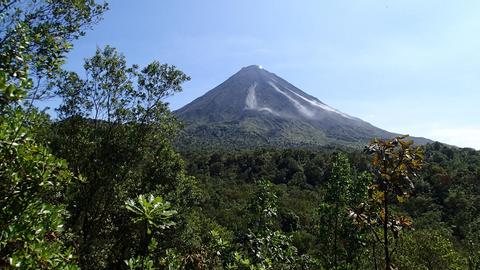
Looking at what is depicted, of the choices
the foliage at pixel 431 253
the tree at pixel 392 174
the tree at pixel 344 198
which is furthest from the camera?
the foliage at pixel 431 253

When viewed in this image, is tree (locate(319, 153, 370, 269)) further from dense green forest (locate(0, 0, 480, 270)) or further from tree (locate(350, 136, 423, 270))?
tree (locate(350, 136, 423, 270))

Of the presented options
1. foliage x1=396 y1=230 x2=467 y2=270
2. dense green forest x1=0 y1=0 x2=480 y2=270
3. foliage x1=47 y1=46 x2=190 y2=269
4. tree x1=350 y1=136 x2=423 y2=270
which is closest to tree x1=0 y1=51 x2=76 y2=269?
dense green forest x1=0 y1=0 x2=480 y2=270

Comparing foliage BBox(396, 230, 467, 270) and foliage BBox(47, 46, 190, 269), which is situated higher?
foliage BBox(47, 46, 190, 269)

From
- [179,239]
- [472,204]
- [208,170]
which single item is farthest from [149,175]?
[208,170]

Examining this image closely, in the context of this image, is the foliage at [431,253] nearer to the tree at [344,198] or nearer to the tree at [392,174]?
the tree at [344,198]

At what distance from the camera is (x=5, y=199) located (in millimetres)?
4312

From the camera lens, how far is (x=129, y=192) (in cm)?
1758

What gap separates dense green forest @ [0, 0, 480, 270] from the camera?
4.27m

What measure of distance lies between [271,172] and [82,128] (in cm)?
7700

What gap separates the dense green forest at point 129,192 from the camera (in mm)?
4266

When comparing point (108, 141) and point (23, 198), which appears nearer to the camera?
point (23, 198)

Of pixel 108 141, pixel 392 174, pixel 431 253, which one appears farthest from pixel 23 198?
pixel 431 253

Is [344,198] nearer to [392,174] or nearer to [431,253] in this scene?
[392,174]

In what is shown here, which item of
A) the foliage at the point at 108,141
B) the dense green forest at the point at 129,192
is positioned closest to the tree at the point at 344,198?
the dense green forest at the point at 129,192
